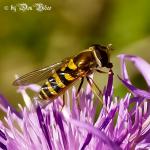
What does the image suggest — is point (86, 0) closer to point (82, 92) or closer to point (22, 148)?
point (82, 92)

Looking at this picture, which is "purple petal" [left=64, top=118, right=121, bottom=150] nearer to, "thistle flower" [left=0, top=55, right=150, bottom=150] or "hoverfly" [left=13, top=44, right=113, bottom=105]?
"thistle flower" [left=0, top=55, right=150, bottom=150]

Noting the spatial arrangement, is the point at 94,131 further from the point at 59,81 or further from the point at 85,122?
the point at 59,81

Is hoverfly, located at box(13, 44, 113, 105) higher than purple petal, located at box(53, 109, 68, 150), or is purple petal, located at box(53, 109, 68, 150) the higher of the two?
hoverfly, located at box(13, 44, 113, 105)

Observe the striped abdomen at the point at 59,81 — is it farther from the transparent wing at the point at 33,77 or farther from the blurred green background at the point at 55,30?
the blurred green background at the point at 55,30

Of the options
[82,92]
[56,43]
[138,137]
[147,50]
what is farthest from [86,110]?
[56,43]

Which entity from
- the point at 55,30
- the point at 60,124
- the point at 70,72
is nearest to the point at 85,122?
the point at 60,124

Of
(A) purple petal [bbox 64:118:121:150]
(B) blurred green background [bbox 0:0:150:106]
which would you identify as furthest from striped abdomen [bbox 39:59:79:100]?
(B) blurred green background [bbox 0:0:150:106]

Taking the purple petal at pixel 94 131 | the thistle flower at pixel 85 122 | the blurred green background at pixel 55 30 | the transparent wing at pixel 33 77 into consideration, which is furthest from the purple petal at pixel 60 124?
the blurred green background at pixel 55 30
